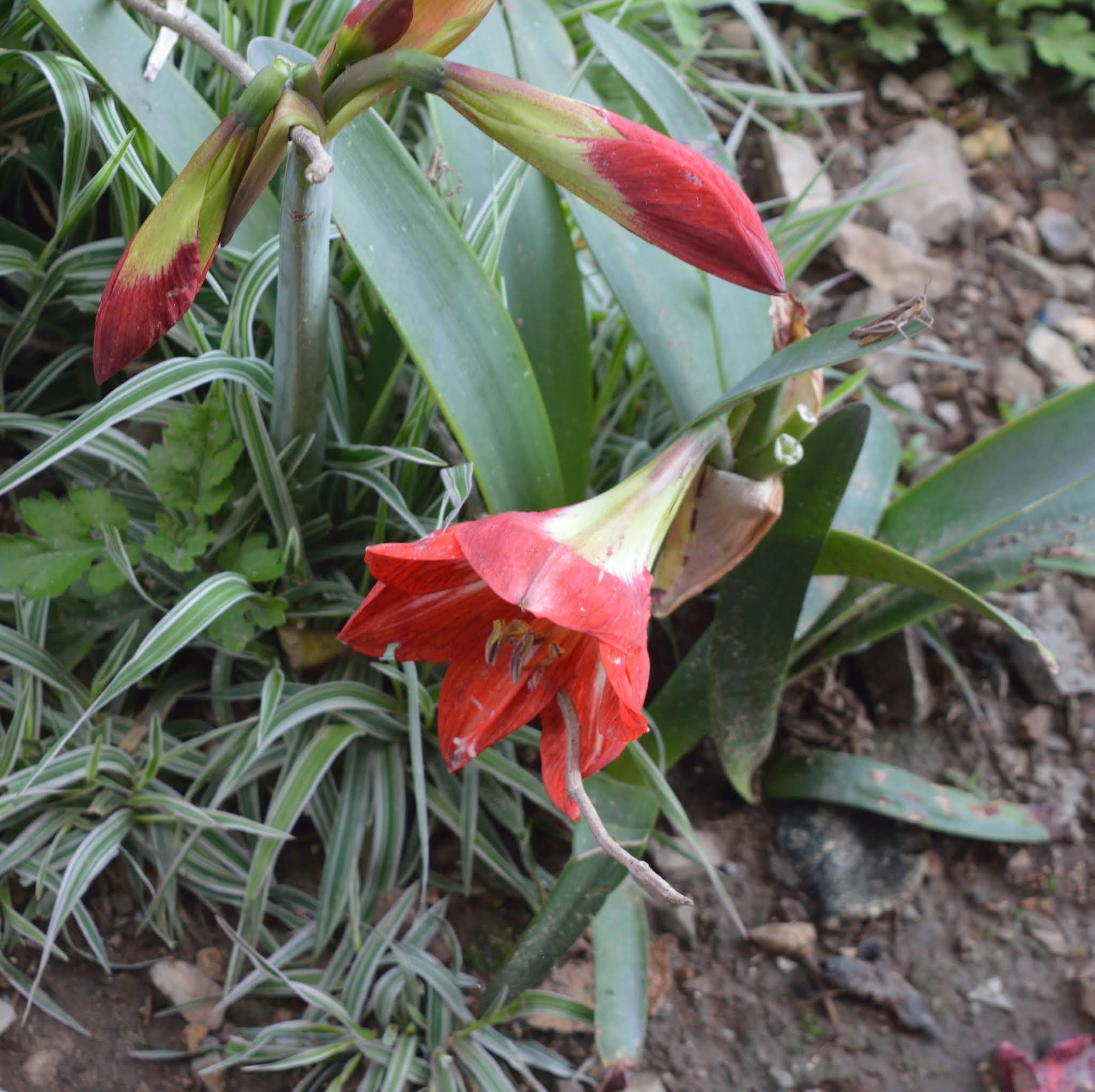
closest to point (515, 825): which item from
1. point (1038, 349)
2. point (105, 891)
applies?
point (105, 891)

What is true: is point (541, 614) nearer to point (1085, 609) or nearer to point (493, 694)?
point (493, 694)

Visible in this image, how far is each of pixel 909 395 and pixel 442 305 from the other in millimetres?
1274

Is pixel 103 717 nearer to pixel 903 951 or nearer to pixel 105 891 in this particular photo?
pixel 105 891

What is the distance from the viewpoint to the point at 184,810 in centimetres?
117

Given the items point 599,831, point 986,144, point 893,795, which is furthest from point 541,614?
point 986,144

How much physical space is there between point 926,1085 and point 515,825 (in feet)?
2.13

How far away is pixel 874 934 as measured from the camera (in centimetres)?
144

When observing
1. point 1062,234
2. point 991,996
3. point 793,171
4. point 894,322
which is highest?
point 894,322

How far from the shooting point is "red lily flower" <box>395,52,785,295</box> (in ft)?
2.25

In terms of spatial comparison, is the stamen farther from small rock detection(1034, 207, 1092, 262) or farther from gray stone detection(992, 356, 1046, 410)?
small rock detection(1034, 207, 1092, 262)

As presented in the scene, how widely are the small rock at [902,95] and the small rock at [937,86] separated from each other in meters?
0.01

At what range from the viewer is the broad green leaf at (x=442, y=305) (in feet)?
3.38

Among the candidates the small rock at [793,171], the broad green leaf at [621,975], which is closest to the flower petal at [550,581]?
the broad green leaf at [621,975]

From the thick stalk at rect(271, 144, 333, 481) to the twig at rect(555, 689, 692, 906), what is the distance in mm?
464
